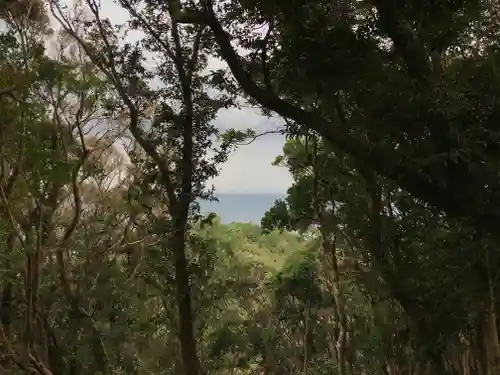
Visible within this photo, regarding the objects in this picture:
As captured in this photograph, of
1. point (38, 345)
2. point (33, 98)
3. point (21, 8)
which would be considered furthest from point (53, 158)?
point (38, 345)

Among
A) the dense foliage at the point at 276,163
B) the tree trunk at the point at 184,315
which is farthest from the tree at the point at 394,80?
the tree trunk at the point at 184,315

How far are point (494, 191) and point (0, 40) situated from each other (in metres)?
3.56

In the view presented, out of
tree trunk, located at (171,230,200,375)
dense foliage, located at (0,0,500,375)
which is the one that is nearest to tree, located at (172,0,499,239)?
dense foliage, located at (0,0,500,375)

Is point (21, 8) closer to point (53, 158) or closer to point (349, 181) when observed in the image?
point (53, 158)

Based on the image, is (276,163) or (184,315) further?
(276,163)

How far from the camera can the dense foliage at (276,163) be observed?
2.64 meters

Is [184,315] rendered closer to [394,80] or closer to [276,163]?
[276,163]

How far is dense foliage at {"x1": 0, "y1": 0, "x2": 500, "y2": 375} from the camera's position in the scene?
2.64 meters

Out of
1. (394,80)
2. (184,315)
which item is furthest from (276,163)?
(394,80)

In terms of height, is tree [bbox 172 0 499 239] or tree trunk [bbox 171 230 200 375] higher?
tree [bbox 172 0 499 239]

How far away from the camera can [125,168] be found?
6.45 meters

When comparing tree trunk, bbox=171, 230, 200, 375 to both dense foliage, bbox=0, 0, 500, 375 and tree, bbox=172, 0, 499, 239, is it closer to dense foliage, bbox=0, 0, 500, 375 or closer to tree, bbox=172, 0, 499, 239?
dense foliage, bbox=0, 0, 500, 375

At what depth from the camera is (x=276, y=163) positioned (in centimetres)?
588

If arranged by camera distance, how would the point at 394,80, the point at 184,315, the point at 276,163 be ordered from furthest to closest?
the point at 276,163, the point at 184,315, the point at 394,80
